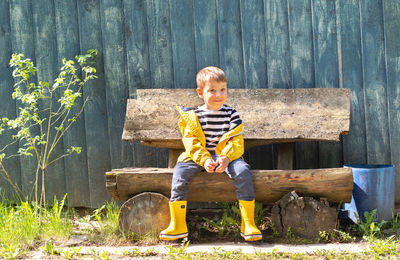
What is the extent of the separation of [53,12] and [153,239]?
232 centimetres

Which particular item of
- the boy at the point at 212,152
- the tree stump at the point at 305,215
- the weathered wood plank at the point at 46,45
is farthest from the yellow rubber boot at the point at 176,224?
the weathered wood plank at the point at 46,45

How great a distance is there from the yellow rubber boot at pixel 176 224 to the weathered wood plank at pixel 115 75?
3.60 feet

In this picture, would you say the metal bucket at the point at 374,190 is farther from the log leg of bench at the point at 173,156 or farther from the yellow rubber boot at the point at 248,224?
the log leg of bench at the point at 173,156

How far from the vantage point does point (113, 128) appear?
416cm

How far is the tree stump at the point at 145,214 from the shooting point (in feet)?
11.1

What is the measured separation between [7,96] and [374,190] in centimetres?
342

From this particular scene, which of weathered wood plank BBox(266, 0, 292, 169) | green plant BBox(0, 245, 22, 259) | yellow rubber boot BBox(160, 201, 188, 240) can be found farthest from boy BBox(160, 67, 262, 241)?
green plant BBox(0, 245, 22, 259)

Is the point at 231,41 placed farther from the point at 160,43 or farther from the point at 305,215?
the point at 305,215

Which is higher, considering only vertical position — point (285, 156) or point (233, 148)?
point (233, 148)

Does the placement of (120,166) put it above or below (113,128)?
below

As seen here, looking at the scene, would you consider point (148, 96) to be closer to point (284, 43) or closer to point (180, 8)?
point (180, 8)

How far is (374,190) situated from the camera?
141 inches

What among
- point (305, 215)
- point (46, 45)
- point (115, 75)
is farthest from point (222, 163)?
point (46, 45)

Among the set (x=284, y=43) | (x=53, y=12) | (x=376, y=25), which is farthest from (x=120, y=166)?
(x=376, y=25)
